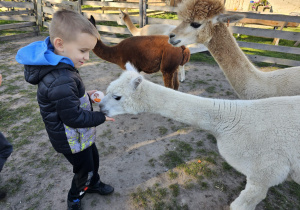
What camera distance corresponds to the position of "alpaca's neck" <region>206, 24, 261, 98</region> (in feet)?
8.18

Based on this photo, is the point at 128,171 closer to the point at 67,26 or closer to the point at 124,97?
the point at 124,97

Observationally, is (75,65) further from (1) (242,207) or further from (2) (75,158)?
(1) (242,207)

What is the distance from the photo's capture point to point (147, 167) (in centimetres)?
253

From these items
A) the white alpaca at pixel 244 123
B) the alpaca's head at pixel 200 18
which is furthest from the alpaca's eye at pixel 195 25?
the white alpaca at pixel 244 123

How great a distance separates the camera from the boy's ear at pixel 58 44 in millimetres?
1343

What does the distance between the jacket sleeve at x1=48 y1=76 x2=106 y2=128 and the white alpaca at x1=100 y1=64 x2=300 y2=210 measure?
1.43 feet

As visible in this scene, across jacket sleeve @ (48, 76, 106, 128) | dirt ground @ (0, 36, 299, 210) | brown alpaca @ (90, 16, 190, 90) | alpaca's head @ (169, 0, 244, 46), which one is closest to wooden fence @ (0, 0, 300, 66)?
brown alpaca @ (90, 16, 190, 90)

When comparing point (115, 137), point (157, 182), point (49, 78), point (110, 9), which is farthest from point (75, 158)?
point (110, 9)

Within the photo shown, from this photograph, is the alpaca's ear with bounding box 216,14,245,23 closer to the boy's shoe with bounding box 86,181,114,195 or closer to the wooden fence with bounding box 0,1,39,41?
the boy's shoe with bounding box 86,181,114,195

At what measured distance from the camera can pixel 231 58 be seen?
2508 mm

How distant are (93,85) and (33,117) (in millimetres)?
1494

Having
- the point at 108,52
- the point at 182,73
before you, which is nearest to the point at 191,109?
the point at 108,52

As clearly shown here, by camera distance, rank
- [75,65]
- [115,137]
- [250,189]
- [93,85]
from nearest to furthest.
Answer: [75,65], [250,189], [115,137], [93,85]

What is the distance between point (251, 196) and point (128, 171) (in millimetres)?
1381
